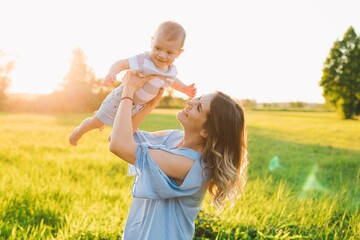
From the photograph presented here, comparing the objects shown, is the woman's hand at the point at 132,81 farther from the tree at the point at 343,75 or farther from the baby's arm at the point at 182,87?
the tree at the point at 343,75

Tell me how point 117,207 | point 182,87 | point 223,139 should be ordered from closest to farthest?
1. point 223,139
2. point 182,87
3. point 117,207

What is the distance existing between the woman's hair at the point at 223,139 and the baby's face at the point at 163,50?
0.45 m

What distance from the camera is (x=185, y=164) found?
89.2 inches

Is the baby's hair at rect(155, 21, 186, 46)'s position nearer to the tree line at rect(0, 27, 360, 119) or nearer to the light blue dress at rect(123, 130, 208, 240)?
the light blue dress at rect(123, 130, 208, 240)

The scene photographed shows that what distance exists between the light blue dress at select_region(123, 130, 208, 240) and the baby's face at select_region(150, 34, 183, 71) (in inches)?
22.4

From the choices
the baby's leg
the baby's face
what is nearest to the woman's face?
the baby's face

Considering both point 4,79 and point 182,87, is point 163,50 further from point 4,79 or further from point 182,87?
point 4,79

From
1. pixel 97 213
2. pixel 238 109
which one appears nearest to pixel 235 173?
pixel 238 109

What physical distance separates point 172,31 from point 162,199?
1002 mm

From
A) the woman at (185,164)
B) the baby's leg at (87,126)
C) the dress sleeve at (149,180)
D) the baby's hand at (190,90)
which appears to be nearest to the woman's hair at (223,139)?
the woman at (185,164)

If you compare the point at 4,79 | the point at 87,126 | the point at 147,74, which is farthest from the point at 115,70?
the point at 4,79

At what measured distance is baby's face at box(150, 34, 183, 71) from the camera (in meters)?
2.57

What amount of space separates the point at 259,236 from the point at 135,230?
78.0 inches

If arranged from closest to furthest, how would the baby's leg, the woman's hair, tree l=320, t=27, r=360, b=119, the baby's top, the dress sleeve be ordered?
the dress sleeve < the woman's hair < the baby's top < the baby's leg < tree l=320, t=27, r=360, b=119
